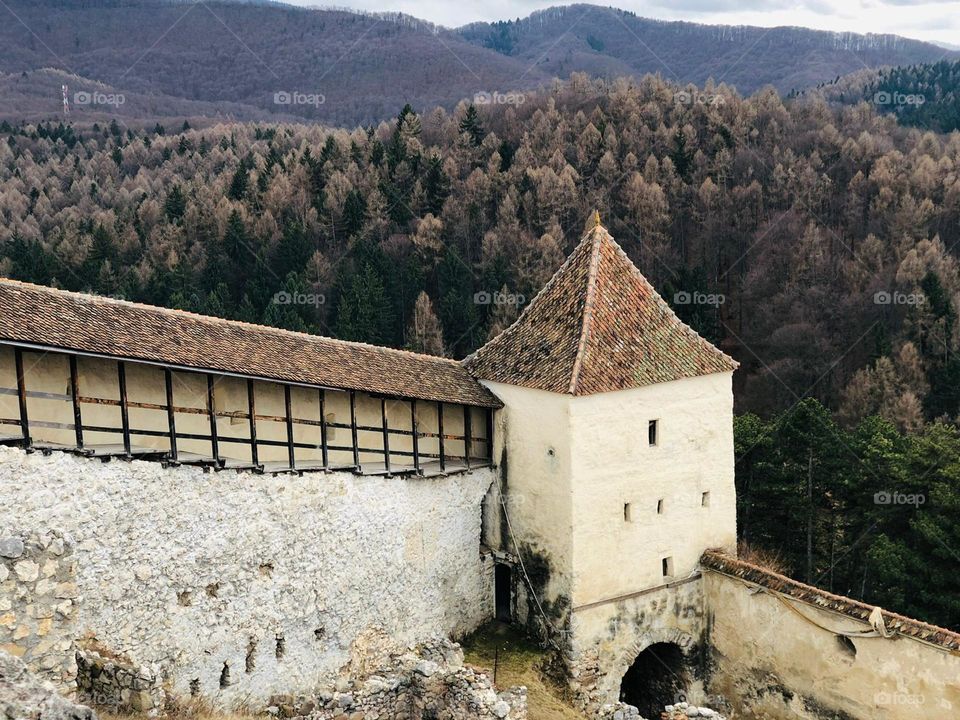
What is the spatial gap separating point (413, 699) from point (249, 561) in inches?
179

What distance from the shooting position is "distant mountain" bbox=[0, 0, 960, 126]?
146750 millimetres

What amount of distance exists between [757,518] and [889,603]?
23.1 ft

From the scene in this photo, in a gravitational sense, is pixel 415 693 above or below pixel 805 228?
below

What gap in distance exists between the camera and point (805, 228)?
76.6 metres

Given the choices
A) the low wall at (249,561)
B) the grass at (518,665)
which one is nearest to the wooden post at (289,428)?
the low wall at (249,561)

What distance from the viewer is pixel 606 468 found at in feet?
80.9

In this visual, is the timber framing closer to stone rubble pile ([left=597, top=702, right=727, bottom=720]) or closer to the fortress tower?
the fortress tower

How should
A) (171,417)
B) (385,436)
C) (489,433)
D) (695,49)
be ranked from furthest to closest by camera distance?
(695,49) → (489,433) → (385,436) → (171,417)

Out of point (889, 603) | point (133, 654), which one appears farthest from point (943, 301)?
point (133, 654)

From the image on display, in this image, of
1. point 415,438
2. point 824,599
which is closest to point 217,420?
point 415,438

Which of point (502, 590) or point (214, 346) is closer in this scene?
point (214, 346)

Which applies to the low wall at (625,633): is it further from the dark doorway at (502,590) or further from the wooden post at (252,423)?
the wooden post at (252,423)

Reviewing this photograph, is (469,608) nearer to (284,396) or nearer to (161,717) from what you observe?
(284,396)

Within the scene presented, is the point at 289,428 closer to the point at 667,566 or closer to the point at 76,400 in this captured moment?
the point at 76,400
